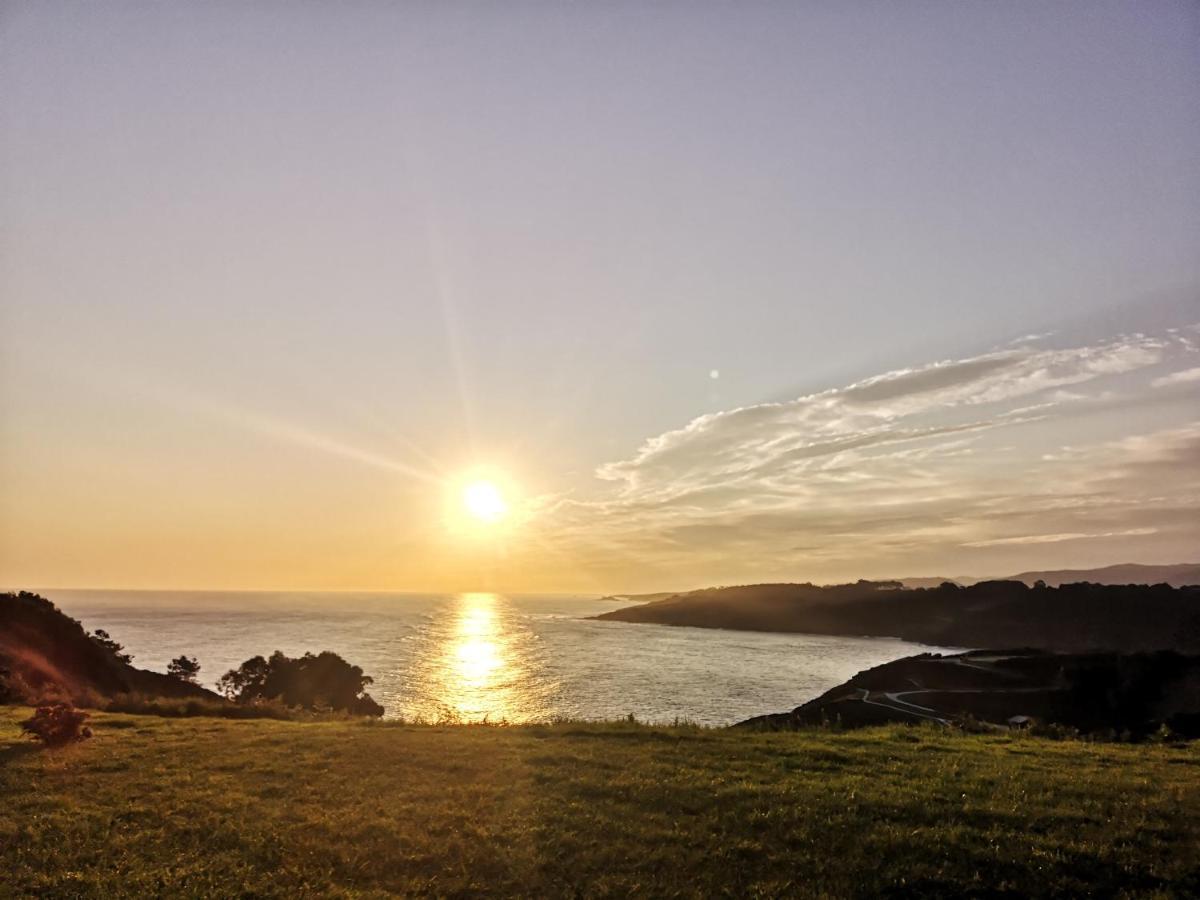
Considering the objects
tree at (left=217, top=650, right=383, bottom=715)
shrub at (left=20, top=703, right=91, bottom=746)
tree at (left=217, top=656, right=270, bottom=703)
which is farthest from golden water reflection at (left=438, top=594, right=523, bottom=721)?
tree at (left=217, top=656, right=270, bottom=703)

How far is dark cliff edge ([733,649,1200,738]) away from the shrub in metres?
39.3

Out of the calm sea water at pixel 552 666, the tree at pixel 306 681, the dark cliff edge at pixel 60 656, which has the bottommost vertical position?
the calm sea water at pixel 552 666

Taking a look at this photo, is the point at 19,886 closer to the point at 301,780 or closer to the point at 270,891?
the point at 270,891

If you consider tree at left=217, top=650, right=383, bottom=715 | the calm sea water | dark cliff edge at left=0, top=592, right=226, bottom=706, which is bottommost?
the calm sea water

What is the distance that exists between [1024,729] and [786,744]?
13516 mm

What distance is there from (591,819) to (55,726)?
18363mm

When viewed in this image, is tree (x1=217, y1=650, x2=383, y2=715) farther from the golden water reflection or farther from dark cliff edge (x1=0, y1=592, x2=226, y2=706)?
the golden water reflection

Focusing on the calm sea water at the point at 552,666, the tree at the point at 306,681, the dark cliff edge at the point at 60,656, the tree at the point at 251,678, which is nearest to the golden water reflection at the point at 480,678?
the calm sea water at the point at 552,666

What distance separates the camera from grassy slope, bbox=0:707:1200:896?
10.8m

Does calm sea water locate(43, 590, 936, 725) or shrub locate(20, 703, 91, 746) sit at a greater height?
shrub locate(20, 703, 91, 746)

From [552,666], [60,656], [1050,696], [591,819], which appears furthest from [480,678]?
[591,819]

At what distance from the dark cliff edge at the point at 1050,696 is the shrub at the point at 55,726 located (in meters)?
39.3

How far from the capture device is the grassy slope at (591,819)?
1077cm

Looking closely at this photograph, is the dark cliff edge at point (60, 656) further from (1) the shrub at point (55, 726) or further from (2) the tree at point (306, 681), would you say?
(1) the shrub at point (55, 726)
